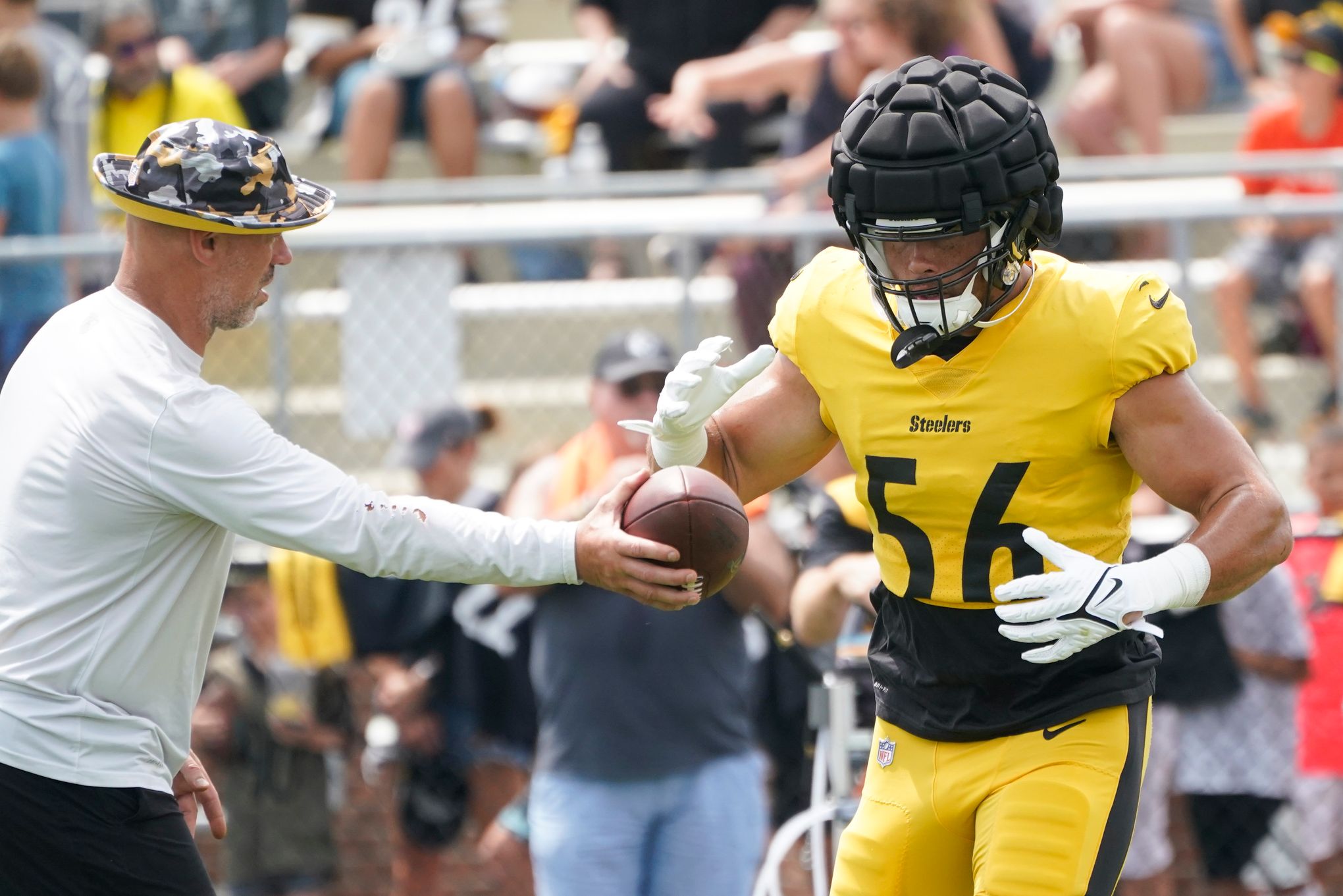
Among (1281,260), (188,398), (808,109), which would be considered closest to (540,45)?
(808,109)

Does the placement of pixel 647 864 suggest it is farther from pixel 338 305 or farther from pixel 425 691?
pixel 338 305

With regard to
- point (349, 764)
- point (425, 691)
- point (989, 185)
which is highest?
point (989, 185)

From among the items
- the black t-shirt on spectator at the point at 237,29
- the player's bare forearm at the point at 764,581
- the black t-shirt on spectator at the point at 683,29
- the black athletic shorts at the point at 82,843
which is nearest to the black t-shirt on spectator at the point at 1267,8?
the black t-shirt on spectator at the point at 683,29

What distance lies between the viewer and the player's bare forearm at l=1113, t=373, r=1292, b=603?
2.98 m

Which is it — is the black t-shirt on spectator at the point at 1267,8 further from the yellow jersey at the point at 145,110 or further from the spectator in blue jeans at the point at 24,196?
the spectator in blue jeans at the point at 24,196

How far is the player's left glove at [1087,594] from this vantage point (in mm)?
2887

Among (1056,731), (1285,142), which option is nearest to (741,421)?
(1056,731)

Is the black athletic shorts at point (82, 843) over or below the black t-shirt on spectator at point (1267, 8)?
below

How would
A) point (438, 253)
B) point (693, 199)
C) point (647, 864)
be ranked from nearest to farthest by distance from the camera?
point (647, 864), point (438, 253), point (693, 199)

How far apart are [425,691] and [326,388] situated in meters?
1.22

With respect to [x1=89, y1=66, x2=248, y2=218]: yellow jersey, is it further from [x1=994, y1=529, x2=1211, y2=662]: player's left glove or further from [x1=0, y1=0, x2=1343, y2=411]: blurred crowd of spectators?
[x1=994, y1=529, x2=1211, y2=662]: player's left glove

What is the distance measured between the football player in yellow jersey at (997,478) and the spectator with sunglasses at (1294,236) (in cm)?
318

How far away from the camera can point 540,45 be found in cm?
962

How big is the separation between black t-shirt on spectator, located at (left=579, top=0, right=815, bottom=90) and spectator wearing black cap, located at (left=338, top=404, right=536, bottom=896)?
269 cm
